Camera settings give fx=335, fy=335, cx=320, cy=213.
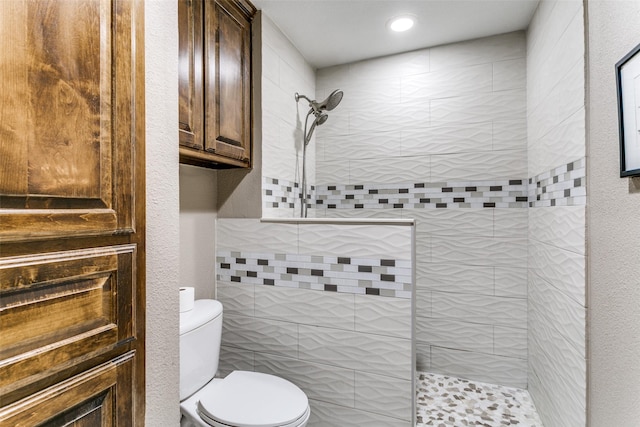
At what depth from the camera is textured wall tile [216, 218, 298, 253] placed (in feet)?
5.79

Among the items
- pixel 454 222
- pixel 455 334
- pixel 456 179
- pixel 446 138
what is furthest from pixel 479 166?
pixel 455 334

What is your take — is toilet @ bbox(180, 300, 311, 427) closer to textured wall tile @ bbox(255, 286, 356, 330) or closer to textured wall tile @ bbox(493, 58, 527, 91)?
textured wall tile @ bbox(255, 286, 356, 330)

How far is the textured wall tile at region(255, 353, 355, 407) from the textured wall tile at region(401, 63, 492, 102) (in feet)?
5.84

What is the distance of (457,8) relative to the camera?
1.81 m

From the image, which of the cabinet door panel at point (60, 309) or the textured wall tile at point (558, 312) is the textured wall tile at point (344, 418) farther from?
the cabinet door panel at point (60, 309)

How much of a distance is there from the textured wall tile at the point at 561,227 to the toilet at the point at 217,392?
1.25m

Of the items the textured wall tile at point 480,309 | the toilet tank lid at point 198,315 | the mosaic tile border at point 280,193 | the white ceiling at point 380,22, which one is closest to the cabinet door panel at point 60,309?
the toilet tank lid at point 198,315

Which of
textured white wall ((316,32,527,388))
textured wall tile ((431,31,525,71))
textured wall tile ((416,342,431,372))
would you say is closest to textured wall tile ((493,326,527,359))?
textured white wall ((316,32,527,388))

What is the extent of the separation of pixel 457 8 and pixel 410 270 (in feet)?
4.72

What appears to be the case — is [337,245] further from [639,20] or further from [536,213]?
[639,20]

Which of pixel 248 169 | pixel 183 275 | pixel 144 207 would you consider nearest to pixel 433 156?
pixel 248 169

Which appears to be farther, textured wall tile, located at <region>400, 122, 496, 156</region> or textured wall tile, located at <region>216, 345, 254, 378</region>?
textured wall tile, located at <region>400, 122, 496, 156</region>

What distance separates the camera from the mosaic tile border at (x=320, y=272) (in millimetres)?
1565

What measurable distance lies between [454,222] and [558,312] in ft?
2.65
